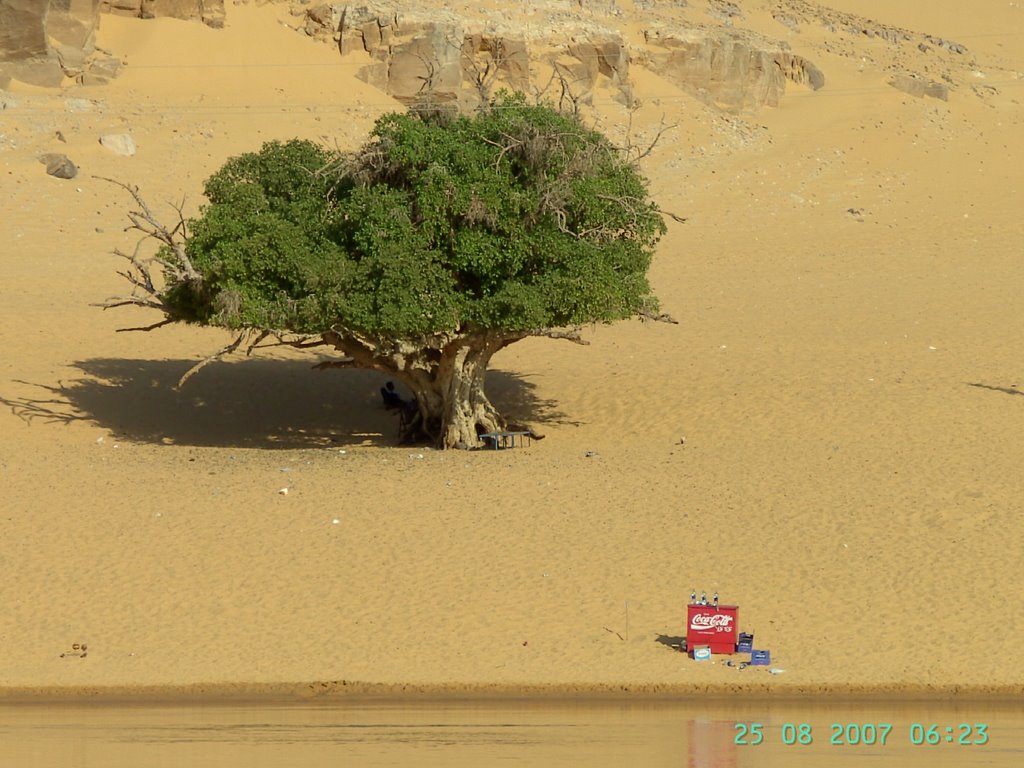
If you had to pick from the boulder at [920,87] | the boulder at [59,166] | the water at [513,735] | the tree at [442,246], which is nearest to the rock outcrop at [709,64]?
the boulder at [920,87]

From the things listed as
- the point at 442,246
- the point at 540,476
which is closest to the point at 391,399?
the point at 442,246

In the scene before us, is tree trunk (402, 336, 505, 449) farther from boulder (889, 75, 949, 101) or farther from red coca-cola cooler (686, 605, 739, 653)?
boulder (889, 75, 949, 101)

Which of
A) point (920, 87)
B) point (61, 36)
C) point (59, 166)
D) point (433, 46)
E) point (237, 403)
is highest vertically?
point (433, 46)

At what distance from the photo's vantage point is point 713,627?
15055mm

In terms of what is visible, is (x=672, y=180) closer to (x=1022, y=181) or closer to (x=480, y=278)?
(x=1022, y=181)

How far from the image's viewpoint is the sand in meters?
15.5

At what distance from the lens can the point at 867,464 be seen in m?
20.7

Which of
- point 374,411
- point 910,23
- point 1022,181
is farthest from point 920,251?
point 910,23

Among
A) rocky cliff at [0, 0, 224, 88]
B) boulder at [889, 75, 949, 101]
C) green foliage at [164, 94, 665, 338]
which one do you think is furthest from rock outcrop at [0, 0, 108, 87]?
boulder at [889, 75, 949, 101]

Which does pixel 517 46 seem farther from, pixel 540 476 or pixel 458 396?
pixel 540 476

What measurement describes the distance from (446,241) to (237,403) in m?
5.56

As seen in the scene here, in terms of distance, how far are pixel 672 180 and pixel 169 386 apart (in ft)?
60.0

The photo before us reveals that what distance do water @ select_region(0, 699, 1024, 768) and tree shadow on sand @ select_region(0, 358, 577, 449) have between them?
876 centimetres

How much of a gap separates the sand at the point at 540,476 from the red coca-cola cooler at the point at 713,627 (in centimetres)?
31
